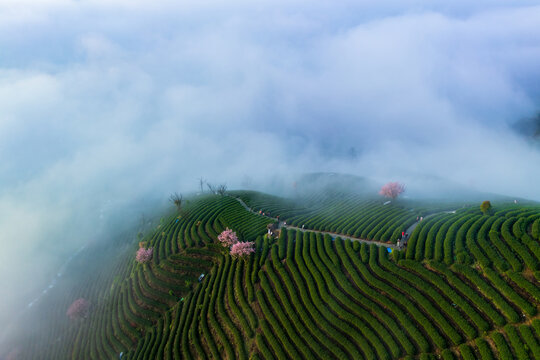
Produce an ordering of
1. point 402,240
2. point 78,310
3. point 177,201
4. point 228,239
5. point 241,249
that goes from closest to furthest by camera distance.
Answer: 1. point 402,240
2. point 241,249
3. point 228,239
4. point 78,310
5. point 177,201

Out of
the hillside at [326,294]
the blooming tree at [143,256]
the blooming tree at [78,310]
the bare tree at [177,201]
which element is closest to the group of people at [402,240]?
the hillside at [326,294]

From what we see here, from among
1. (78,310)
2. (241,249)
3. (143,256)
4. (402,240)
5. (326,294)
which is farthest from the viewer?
(143,256)

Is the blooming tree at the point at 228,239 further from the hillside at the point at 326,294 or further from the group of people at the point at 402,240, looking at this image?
the group of people at the point at 402,240

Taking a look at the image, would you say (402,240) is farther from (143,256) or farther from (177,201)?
(177,201)

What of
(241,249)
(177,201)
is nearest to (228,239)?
(241,249)

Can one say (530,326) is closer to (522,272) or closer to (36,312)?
(522,272)

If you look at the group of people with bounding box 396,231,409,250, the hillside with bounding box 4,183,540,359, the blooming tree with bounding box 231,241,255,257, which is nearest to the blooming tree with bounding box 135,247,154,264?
the hillside with bounding box 4,183,540,359

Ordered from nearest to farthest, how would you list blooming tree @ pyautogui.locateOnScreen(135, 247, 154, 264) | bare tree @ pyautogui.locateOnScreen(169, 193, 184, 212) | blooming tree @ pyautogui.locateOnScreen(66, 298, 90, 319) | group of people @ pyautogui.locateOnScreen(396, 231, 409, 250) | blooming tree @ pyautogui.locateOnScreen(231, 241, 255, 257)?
group of people @ pyautogui.locateOnScreen(396, 231, 409, 250) < blooming tree @ pyautogui.locateOnScreen(231, 241, 255, 257) < blooming tree @ pyautogui.locateOnScreen(66, 298, 90, 319) < blooming tree @ pyautogui.locateOnScreen(135, 247, 154, 264) < bare tree @ pyautogui.locateOnScreen(169, 193, 184, 212)

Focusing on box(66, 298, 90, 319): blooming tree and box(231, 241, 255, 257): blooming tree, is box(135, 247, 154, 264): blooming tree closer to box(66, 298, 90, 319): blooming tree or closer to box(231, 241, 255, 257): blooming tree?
box(66, 298, 90, 319): blooming tree

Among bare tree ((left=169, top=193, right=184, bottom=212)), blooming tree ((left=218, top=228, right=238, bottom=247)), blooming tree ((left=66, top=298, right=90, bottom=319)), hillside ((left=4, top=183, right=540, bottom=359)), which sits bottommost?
hillside ((left=4, top=183, right=540, bottom=359))
